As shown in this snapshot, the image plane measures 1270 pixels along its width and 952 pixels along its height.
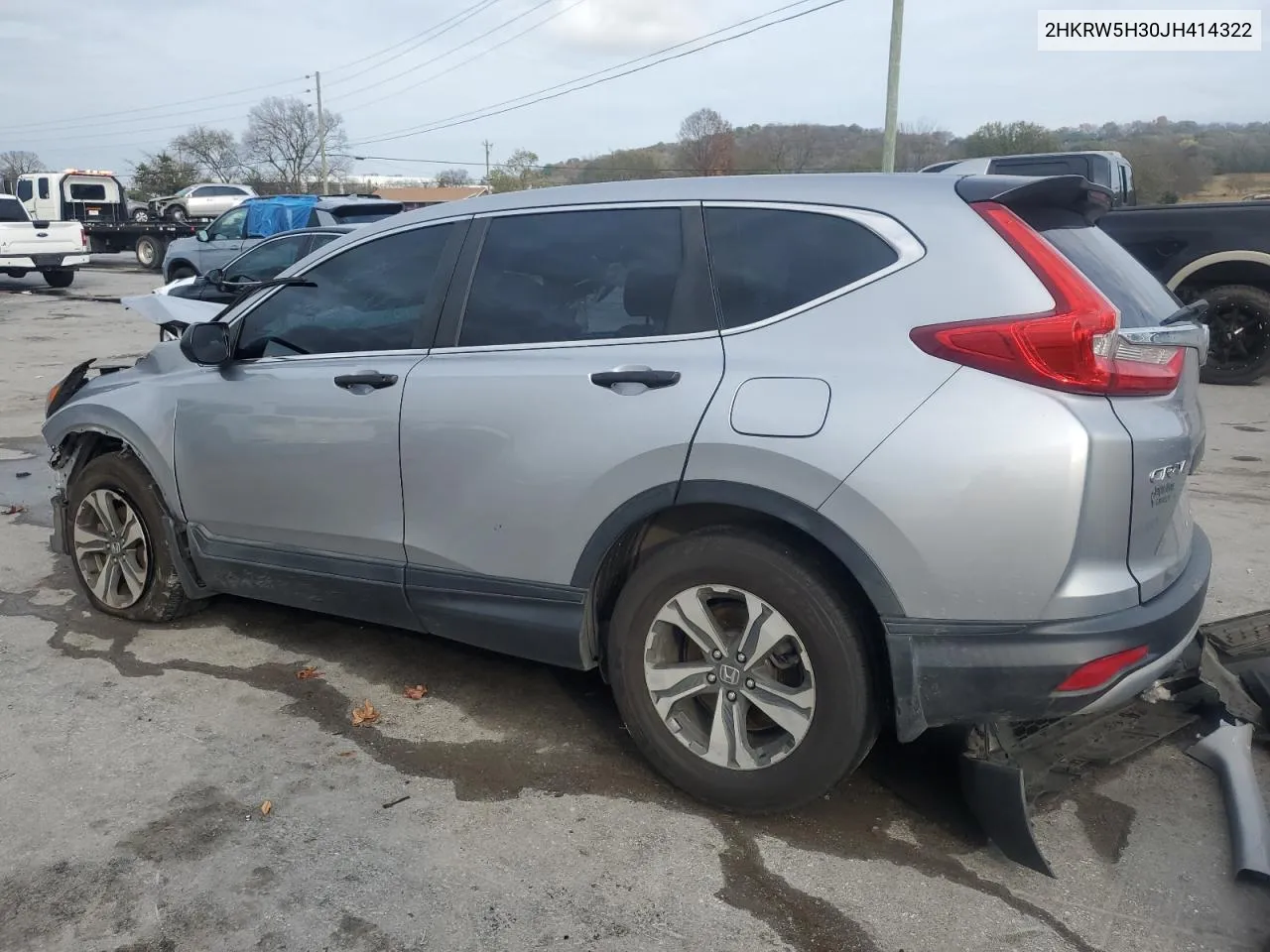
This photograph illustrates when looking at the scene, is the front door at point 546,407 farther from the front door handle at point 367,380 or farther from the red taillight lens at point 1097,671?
the red taillight lens at point 1097,671

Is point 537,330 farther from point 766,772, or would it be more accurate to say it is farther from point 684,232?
point 766,772

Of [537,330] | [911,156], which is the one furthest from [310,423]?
[911,156]

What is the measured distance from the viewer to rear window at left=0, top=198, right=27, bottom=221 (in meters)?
21.2

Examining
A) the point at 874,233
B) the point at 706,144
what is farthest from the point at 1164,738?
the point at 706,144

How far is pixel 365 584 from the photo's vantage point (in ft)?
A: 12.3

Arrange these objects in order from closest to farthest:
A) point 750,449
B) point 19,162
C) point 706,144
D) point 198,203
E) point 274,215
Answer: point 750,449, point 274,215, point 706,144, point 198,203, point 19,162

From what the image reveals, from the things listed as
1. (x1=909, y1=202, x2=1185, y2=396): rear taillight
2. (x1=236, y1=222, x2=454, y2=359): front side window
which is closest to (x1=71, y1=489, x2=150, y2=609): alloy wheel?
(x1=236, y1=222, x2=454, y2=359): front side window

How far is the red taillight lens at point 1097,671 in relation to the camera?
260 cm

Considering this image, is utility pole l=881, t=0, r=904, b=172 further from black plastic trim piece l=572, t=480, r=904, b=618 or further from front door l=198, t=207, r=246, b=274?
black plastic trim piece l=572, t=480, r=904, b=618

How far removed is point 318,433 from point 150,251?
27.3m

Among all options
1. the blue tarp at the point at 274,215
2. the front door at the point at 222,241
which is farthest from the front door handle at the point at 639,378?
the front door at the point at 222,241

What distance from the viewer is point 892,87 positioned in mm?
21953

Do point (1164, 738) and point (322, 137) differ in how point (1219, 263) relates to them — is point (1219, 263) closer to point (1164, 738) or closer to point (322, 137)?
point (1164, 738)

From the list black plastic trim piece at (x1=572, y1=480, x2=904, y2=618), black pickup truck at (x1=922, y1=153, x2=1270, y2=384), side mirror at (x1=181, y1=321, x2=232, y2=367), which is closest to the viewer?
black plastic trim piece at (x1=572, y1=480, x2=904, y2=618)
